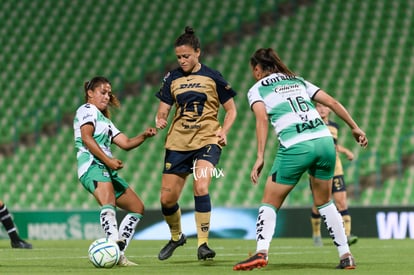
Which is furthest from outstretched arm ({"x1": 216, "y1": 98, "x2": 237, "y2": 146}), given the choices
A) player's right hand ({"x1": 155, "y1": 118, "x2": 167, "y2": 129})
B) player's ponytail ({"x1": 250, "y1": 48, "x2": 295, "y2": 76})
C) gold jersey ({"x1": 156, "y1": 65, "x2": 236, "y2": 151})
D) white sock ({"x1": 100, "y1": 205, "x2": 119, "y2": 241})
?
white sock ({"x1": 100, "y1": 205, "x2": 119, "y2": 241})

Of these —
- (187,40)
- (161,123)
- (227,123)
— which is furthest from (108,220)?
(187,40)

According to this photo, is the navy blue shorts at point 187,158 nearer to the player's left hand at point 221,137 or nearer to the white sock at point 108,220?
the player's left hand at point 221,137

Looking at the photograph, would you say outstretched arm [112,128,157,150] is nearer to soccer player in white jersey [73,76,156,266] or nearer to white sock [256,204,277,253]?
soccer player in white jersey [73,76,156,266]

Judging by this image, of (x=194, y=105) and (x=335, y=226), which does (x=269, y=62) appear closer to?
(x=194, y=105)

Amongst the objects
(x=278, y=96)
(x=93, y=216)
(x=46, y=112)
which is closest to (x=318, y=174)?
(x=278, y=96)

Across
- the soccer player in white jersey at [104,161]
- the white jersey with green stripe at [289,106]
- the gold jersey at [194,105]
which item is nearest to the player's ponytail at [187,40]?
the gold jersey at [194,105]

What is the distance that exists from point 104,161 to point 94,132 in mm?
412

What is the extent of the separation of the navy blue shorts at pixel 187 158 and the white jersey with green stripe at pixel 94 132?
65 centimetres

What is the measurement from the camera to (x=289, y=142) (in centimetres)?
811

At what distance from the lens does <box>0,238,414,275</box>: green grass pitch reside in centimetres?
826

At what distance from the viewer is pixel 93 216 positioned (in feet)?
56.5

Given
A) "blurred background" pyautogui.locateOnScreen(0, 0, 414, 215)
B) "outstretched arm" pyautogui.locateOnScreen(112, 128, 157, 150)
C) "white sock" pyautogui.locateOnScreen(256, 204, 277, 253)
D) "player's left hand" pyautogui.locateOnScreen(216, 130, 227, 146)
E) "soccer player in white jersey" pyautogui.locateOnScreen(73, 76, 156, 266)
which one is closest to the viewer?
"white sock" pyautogui.locateOnScreen(256, 204, 277, 253)

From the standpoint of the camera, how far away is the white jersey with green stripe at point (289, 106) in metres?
8.12

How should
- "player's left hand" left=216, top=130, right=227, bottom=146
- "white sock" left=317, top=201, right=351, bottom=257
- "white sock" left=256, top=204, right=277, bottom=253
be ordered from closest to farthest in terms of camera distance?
"white sock" left=256, top=204, right=277, bottom=253 < "white sock" left=317, top=201, right=351, bottom=257 < "player's left hand" left=216, top=130, right=227, bottom=146
